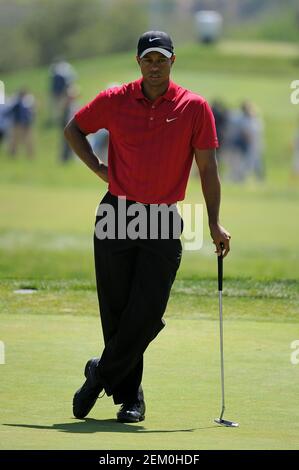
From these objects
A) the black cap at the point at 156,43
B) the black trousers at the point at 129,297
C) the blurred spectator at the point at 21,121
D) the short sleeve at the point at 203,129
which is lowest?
the black trousers at the point at 129,297

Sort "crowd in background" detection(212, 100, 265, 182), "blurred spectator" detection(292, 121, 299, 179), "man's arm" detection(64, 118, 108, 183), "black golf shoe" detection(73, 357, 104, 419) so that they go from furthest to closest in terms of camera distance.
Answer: "blurred spectator" detection(292, 121, 299, 179) → "crowd in background" detection(212, 100, 265, 182) → "man's arm" detection(64, 118, 108, 183) → "black golf shoe" detection(73, 357, 104, 419)

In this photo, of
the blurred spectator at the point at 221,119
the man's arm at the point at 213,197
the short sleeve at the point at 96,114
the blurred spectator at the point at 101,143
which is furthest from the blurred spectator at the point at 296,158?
the man's arm at the point at 213,197

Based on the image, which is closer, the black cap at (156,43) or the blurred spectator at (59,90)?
the black cap at (156,43)

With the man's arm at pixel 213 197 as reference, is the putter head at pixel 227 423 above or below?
below

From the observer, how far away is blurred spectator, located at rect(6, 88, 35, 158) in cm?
4372

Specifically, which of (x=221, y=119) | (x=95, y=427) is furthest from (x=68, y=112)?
(x=95, y=427)

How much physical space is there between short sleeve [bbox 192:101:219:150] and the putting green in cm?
134

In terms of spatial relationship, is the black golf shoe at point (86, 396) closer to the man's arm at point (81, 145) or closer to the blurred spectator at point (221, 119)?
the man's arm at point (81, 145)

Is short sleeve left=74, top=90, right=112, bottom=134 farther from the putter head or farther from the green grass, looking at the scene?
the putter head

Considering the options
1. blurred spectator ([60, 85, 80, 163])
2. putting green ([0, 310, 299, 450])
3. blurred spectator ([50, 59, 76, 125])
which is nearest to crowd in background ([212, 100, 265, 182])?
blurred spectator ([60, 85, 80, 163])

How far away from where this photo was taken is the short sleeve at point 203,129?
21.6 feet

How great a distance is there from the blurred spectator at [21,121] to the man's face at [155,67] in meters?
37.0

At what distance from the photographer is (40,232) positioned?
80.7ft
